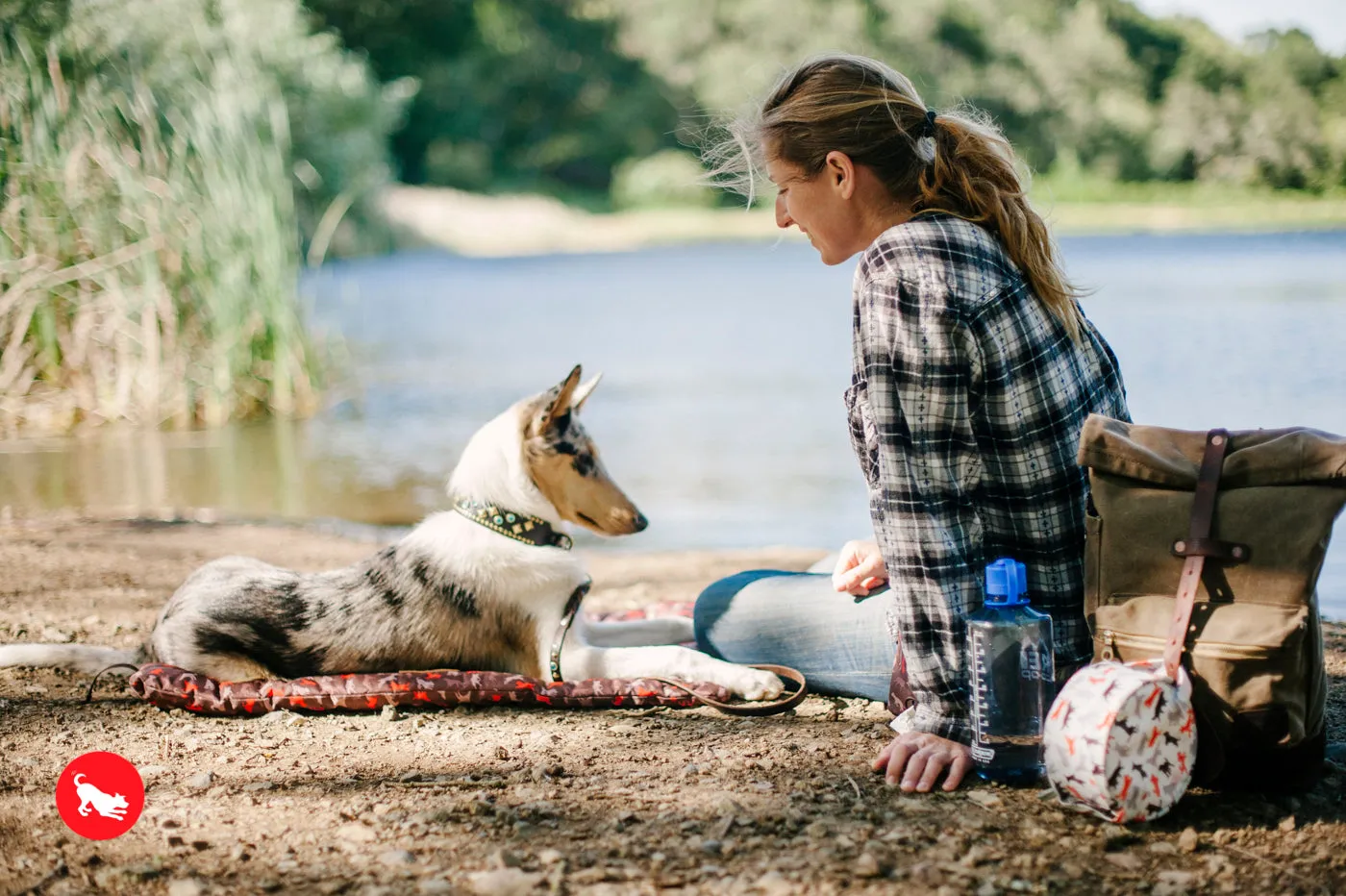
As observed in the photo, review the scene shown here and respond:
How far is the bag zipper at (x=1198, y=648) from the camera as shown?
97.0 inches

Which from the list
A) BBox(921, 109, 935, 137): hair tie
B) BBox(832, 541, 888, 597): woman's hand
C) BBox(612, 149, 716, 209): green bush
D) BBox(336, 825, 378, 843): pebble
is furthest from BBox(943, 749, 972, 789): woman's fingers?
BBox(612, 149, 716, 209): green bush

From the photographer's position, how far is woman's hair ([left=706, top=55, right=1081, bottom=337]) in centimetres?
282

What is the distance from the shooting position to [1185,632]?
2518 mm

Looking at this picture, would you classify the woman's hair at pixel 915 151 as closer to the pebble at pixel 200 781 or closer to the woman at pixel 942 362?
the woman at pixel 942 362

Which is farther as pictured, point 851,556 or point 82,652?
point 82,652

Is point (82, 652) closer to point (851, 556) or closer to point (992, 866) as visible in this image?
point (851, 556)

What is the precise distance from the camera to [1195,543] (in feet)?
8.21

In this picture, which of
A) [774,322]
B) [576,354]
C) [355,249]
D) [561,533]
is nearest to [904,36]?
[355,249]

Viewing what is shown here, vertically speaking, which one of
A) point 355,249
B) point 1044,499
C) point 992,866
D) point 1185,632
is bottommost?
point 992,866

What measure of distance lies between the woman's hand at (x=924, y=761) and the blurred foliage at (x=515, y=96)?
41.8m

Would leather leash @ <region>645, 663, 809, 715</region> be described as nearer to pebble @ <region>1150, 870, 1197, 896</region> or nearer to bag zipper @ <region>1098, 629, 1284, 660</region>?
bag zipper @ <region>1098, 629, 1284, 660</region>

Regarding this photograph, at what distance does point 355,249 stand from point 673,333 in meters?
18.1

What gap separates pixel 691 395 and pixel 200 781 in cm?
963

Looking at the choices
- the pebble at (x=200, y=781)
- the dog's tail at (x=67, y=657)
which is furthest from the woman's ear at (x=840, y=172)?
the dog's tail at (x=67, y=657)
